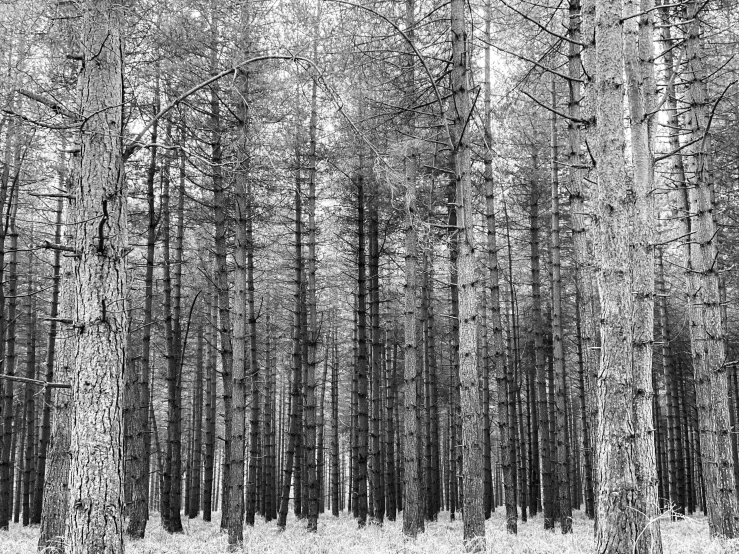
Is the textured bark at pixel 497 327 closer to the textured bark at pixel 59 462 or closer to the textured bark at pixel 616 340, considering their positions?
the textured bark at pixel 616 340

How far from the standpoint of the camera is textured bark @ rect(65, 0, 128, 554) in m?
4.78

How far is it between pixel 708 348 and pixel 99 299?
9.28m

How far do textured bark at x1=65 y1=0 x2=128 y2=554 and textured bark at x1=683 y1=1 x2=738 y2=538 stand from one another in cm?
817

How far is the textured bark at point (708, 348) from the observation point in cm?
883

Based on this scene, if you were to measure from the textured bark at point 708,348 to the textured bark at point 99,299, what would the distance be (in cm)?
817

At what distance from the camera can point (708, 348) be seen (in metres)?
9.29

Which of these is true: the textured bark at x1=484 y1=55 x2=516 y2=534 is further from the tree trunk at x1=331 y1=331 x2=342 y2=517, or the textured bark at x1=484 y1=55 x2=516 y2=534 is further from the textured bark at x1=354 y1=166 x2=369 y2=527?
the tree trunk at x1=331 y1=331 x2=342 y2=517

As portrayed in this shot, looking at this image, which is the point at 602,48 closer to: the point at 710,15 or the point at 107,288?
the point at 107,288

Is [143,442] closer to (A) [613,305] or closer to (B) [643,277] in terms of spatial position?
(B) [643,277]

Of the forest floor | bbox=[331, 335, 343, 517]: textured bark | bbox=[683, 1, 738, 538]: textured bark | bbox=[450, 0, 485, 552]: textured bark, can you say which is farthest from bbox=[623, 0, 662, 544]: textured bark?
bbox=[331, 335, 343, 517]: textured bark

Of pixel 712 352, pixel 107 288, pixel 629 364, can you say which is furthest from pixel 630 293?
pixel 712 352

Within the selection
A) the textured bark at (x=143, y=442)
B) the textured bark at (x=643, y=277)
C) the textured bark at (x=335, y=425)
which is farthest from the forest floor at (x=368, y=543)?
the textured bark at (x=335, y=425)

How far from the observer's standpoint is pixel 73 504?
4762mm

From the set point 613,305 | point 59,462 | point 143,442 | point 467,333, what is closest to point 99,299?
point 59,462
